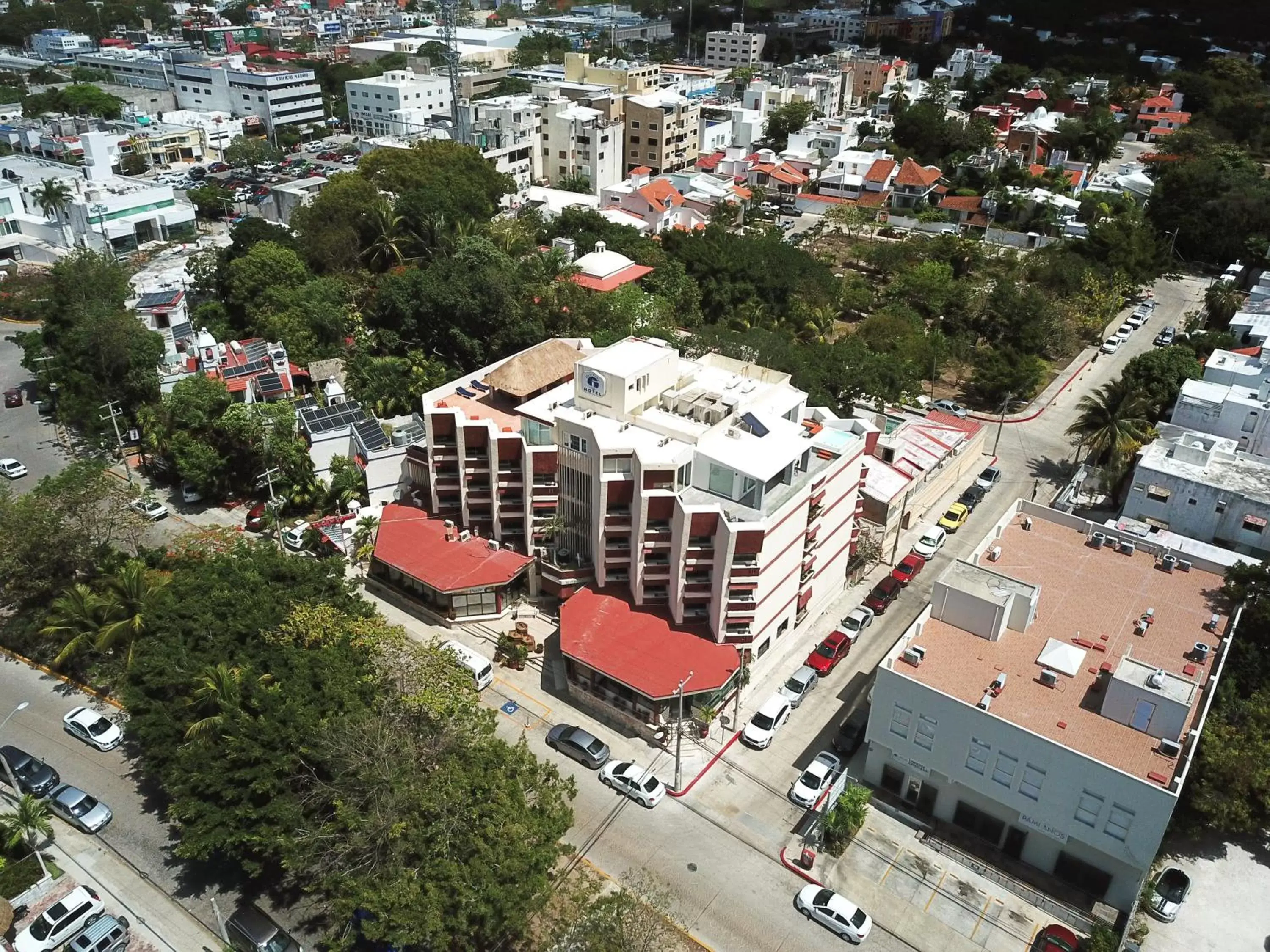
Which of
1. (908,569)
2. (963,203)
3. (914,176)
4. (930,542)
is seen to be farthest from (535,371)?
(914,176)

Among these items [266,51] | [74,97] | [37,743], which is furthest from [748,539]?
[266,51]

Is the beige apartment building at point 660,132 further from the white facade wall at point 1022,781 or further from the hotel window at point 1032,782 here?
the hotel window at point 1032,782

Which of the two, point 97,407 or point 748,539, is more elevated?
point 748,539

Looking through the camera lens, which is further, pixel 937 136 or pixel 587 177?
pixel 937 136

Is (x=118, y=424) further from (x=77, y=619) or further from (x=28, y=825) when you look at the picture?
(x=28, y=825)

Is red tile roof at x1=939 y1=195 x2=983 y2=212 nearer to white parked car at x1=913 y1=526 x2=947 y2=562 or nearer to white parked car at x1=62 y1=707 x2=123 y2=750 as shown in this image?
white parked car at x1=913 y1=526 x2=947 y2=562


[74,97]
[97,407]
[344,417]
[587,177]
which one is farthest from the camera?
[74,97]

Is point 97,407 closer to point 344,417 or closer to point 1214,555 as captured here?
point 344,417
